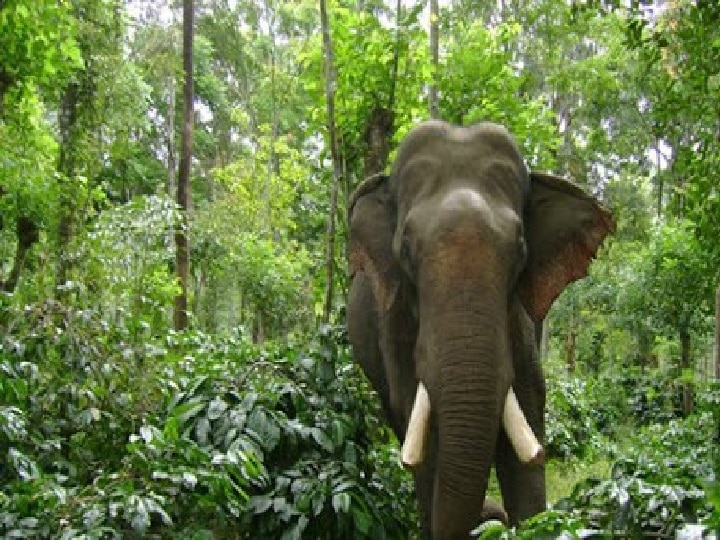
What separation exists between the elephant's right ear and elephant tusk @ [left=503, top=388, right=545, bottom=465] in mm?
1021

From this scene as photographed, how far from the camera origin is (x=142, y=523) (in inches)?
133

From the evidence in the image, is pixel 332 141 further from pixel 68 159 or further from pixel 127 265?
pixel 68 159

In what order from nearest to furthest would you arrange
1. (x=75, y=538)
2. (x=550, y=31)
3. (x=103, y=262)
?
(x=75, y=538)
(x=103, y=262)
(x=550, y=31)

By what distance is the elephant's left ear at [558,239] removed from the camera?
17.6ft

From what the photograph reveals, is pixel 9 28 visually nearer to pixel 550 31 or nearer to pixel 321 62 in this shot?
pixel 321 62

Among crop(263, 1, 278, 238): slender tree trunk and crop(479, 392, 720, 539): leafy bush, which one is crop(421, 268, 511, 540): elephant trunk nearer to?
crop(479, 392, 720, 539): leafy bush

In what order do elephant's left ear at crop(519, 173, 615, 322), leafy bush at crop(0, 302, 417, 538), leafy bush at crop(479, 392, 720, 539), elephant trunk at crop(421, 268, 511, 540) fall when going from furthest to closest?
elephant's left ear at crop(519, 173, 615, 322) < elephant trunk at crop(421, 268, 511, 540) < leafy bush at crop(0, 302, 417, 538) < leafy bush at crop(479, 392, 720, 539)

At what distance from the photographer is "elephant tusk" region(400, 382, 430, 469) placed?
452cm

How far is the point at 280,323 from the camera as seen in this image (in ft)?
64.4

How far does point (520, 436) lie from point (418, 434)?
0.49 m

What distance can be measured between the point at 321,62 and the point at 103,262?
282 cm

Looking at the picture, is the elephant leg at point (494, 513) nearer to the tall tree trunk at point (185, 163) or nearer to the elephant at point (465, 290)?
the elephant at point (465, 290)

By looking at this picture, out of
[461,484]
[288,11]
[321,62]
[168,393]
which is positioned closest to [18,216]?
[321,62]

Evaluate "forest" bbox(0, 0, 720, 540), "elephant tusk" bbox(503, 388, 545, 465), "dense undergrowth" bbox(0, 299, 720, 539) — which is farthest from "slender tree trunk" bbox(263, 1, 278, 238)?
"elephant tusk" bbox(503, 388, 545, 465)
